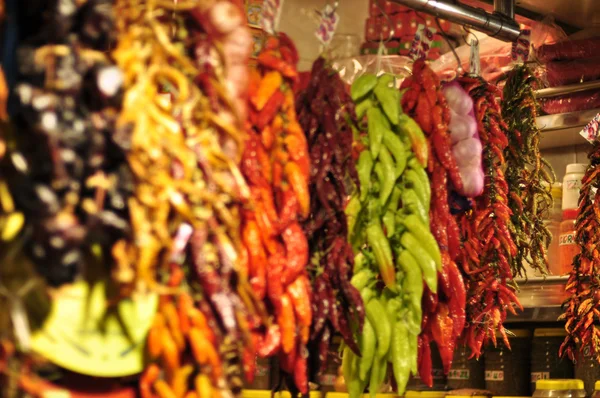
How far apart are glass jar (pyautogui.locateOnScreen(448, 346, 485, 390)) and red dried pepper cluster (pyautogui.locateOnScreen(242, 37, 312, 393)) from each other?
189 centimetres

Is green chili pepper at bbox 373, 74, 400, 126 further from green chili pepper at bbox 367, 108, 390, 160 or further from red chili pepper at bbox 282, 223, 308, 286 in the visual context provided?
red chili pepper at bbox 282, 223, 308, 286

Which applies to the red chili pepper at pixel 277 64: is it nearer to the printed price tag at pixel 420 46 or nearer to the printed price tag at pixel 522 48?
the printed price tag at pixel 420 46

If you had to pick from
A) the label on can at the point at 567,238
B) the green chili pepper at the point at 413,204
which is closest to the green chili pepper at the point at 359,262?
the green chili pepper at the point at 413,204

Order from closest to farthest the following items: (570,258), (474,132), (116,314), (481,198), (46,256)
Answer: (46,256) < (116,314) < (474,132) < (481,198) < (570,258)

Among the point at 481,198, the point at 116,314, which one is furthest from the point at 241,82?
the point at 481,198

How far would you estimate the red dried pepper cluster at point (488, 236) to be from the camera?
10.5 feet

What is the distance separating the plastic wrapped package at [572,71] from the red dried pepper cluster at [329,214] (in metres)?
2.33

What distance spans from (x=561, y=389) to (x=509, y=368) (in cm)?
43

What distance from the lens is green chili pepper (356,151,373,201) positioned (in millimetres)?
2611

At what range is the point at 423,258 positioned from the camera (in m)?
2.61

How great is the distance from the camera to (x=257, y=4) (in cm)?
364

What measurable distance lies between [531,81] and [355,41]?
1298mm

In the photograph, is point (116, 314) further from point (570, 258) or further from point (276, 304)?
point (570, 258)

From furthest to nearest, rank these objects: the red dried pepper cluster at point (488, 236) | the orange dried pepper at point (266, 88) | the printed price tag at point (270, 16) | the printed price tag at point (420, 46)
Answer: the red dried pepper cluster at point (488, 236)
the printed price tag at point (420, 46)
the printed price tag at point (270, 16)
the orange dried pepper at point (266, 88)
